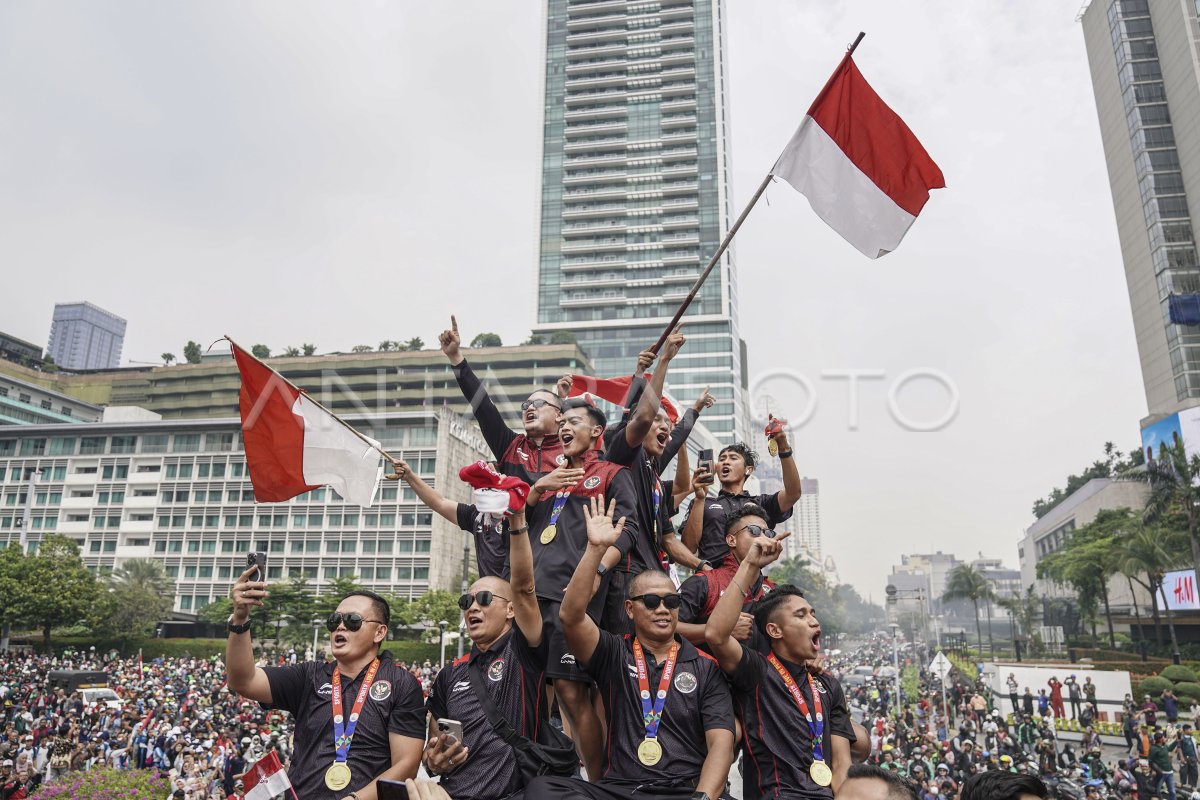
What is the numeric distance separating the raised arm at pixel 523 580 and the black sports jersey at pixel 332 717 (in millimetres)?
715

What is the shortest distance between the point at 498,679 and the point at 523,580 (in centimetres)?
69

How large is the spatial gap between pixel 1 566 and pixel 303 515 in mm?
21848

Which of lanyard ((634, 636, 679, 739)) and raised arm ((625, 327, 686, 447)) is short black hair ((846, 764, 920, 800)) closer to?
lanyard ((634, 636, 679, 739))

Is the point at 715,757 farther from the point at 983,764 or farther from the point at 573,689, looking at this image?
the point at 983,764

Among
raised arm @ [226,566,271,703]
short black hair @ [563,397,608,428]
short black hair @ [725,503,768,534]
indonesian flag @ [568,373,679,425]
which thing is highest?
indonesian flag @ [568,373,679,425]

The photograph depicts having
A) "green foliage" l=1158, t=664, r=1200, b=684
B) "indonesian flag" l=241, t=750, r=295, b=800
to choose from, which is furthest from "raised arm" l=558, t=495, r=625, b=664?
"green foliage" l=1158, t=664, r=1200, b=684

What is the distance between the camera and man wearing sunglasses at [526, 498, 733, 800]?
13.1 ft

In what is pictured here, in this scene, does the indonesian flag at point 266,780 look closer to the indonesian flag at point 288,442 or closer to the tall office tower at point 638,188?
the indonesian flag at point 288,442

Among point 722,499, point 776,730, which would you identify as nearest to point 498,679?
point 776,730

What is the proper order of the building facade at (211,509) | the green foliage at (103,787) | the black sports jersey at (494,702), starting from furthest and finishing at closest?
the building facade at (211,509)
the green foliage at (103,787)
the black sports jersey at (494,702)

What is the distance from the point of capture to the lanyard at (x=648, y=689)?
4145 millimetres

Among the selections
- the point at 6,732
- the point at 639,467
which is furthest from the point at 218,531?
the point at 639,467

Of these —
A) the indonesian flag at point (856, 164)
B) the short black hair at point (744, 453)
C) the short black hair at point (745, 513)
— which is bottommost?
the short black hair at point (745, 513)

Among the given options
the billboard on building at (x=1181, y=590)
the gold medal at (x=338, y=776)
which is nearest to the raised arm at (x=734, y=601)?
the gold medal at (x=338, y=776)
